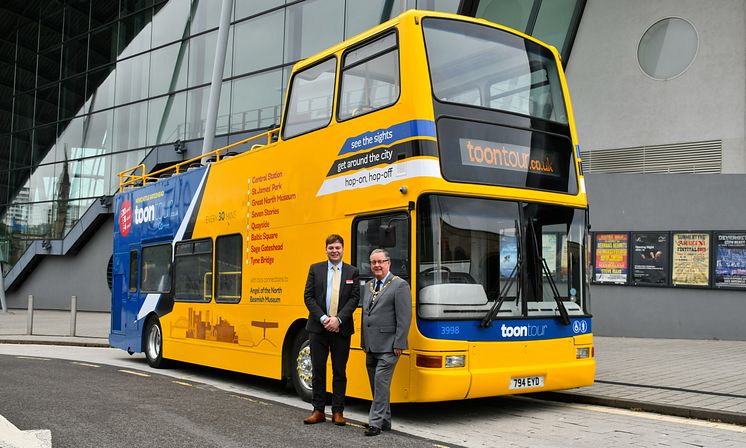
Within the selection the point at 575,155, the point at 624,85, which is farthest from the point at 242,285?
the point at 624,85

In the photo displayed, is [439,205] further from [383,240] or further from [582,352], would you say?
[582,352]

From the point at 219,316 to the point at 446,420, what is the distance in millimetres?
4305

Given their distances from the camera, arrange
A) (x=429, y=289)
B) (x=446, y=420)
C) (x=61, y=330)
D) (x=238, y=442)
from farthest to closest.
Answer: (x=61, y=330) < (x=446, y=420) < (x=429, y=289) < (x=238, y=442)

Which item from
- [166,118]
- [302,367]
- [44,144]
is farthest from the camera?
[44,144]

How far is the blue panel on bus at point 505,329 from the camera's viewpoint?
7051 mm

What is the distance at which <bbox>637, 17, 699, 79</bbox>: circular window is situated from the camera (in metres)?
17.4

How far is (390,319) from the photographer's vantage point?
6812mm

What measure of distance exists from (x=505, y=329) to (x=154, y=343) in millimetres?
7484

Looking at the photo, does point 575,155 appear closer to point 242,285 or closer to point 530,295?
point 530,295

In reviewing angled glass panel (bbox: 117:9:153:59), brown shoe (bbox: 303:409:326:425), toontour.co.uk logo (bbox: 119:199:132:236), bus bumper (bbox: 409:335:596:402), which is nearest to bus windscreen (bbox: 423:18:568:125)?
bus bumper (bbox: 409:335:596:402)

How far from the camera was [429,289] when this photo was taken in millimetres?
7105

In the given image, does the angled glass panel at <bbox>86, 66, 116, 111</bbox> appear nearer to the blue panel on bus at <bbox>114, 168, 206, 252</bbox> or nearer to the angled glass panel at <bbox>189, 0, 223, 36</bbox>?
the angled glass panel at <bbox>189, 0, 223, 36</bbox>

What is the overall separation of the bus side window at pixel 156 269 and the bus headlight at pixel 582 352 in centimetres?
696

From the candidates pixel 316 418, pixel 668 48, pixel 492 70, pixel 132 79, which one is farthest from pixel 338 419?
pixel 132 79
